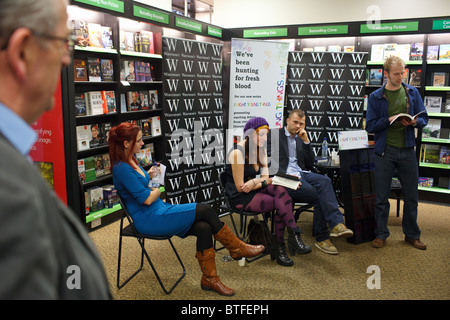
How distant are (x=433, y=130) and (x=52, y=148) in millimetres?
5217

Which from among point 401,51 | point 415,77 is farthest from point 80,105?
point 415,77

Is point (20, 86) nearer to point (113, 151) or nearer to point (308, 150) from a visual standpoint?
point (113, 151)

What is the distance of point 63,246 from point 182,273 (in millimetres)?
2796

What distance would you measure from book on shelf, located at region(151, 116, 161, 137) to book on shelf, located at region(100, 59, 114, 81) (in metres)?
1.03

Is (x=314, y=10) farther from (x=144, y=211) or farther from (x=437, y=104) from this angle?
(x=144, y=211)

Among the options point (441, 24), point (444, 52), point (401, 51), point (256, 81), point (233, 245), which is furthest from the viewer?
point (401, 51)

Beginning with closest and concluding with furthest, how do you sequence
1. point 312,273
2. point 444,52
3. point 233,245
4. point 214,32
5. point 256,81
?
1. point 233,245
2. point 312,273
3. point 256,81
4. point 444,52
5. point 214,32

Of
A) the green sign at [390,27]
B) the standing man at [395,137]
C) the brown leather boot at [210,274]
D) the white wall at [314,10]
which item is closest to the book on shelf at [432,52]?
the green sign at [390,27]

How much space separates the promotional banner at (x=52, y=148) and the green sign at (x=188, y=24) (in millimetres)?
2614

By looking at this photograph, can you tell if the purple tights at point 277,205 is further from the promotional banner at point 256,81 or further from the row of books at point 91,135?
the row of books at point 91,135

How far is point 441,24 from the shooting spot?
514 centimetres

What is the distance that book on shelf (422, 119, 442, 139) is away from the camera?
17.9 feet

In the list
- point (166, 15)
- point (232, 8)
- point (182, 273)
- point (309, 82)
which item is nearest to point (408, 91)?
point (309, 82)

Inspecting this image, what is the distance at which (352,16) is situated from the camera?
6.57m
